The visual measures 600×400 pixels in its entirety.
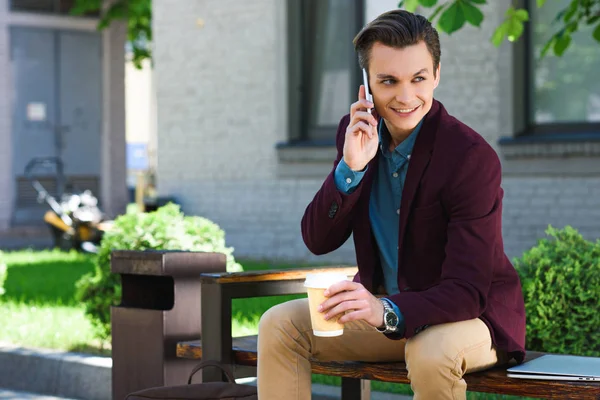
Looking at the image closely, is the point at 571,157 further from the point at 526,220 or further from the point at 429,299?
the point at 429,299

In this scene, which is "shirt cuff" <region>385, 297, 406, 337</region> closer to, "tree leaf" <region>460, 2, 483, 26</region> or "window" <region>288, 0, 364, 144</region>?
"tree leaf" <region>460, 2, 483, 26</region>

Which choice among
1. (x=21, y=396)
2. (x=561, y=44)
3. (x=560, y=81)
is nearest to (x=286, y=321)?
(x=21, y=396)

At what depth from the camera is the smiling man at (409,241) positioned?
330 cm

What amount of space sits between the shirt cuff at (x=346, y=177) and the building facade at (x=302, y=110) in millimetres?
7297

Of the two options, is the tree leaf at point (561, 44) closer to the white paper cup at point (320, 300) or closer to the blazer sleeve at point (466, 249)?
the blazer sleeve at point (466, 249)

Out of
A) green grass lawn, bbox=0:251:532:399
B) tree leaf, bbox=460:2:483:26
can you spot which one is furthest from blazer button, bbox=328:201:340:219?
tree leaf, bbox=460:2:483:26

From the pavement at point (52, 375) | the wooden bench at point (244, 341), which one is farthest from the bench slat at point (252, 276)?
the pavement at point (52, 375)

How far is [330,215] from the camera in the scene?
11.9ft

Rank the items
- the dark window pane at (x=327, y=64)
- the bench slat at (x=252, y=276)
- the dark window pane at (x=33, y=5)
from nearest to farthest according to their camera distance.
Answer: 1. the bench slat at (x=252, y=276)
2. the dark window pane at (x=327, y=64)
3. the dark window pane at (x=33, y=5)

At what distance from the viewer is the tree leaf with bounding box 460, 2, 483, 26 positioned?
5.93m

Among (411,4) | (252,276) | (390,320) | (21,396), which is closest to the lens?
(390,320)

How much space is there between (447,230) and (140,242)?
3.25m

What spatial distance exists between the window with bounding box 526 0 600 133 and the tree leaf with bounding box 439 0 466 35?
507cm

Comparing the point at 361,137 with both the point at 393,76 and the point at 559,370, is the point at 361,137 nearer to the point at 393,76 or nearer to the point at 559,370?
the point at 393,76
